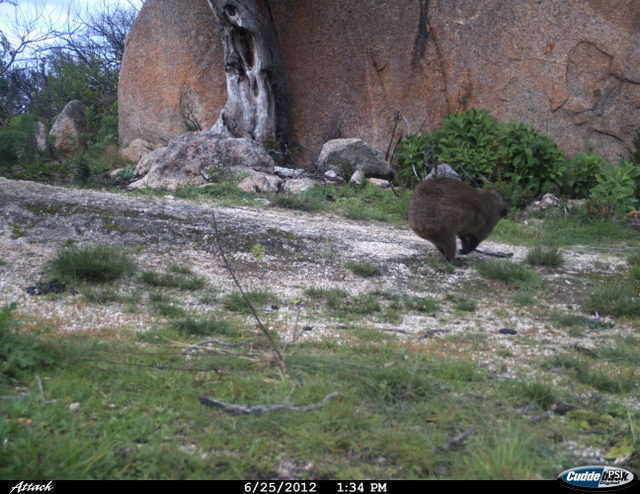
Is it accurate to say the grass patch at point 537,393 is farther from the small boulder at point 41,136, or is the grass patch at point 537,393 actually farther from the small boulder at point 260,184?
the small boulder at point 41,136

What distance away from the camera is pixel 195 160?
10.8m

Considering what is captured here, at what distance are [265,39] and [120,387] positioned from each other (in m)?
11.1

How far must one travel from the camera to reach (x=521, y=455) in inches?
93.8

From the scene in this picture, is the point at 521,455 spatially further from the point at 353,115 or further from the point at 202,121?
the point at 202,121

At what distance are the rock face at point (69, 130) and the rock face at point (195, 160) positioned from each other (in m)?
4.05

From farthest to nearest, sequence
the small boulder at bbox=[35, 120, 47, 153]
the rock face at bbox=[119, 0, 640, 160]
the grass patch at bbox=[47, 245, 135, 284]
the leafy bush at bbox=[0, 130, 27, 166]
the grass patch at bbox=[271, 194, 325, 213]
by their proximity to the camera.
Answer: the small boulder at bbox=[35, 120, 47, 153], the rock face at bbox=[119, 0, 640, 160], the leafy bush at bbox=[0, 130, 27, 166], the grass patch at bbox=[271, 194, 325, 213], the grass patch at bbox=[47, 245, 135, 284]

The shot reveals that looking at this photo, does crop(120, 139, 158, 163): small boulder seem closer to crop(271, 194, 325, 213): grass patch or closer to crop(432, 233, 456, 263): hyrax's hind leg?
crop(271, 194, 325, 213): grass patch

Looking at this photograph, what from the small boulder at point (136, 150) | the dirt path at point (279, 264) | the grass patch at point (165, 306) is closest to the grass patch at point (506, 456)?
the dirt path at point (279, 264)

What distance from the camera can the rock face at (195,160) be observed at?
10445 millimetres

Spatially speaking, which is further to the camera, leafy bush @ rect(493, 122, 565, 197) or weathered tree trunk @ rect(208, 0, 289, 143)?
weathered tree trunk @ rect(208, 0, 289, 143)

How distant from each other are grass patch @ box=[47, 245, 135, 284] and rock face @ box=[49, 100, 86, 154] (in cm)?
1018

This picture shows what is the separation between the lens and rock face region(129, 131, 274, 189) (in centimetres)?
1045

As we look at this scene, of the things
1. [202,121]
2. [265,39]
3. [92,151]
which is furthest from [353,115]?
[92,151]

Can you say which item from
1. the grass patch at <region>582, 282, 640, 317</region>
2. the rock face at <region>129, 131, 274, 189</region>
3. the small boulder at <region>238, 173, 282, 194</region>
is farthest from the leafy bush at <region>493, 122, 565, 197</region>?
the grass patch at <region>582, 282, 640, 317</region>
